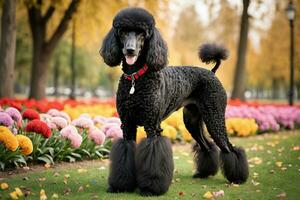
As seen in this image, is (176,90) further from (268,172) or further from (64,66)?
(64,66)

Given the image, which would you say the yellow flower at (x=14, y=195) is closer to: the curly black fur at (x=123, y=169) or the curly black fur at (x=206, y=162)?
the curly black fur at (x=123, y=169)

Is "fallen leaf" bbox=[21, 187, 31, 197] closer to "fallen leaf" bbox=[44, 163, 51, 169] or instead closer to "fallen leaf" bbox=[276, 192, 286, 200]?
"fallen leaf" bbox=[44, 163, 51, 169]

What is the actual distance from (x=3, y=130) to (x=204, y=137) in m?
2.76

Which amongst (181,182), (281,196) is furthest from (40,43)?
(281,196)

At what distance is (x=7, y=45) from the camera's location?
10961mm

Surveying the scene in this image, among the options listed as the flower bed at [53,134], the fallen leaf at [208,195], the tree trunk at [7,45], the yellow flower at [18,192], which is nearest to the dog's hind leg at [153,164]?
the fallen leaf at [208,195]

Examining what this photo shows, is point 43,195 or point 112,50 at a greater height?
point 112,50

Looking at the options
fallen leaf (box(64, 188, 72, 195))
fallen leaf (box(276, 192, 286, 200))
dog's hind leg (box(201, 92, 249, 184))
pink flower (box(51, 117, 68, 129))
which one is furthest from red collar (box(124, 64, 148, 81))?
pink flower (box(51, 117, 68, 129))

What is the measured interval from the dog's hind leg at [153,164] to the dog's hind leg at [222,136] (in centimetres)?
111

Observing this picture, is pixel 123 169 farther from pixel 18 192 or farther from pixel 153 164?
pixel 18 192

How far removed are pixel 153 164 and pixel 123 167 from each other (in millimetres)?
396

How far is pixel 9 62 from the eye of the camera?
11.0 meters

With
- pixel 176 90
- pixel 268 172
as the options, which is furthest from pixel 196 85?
pixel 268 172

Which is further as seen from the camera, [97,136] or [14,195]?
[97,136]
